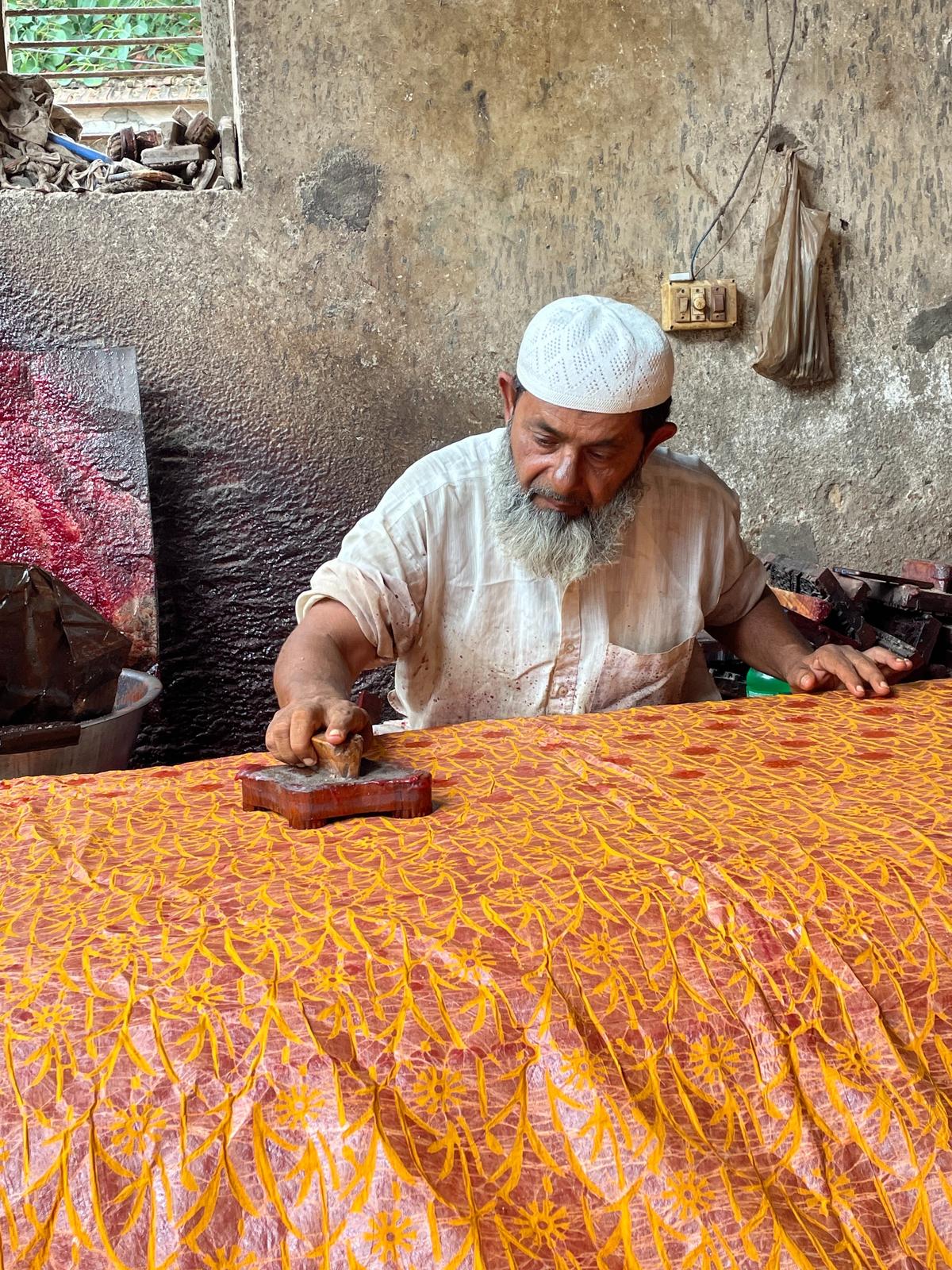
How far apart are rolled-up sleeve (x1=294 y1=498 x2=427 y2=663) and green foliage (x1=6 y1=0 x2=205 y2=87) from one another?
258cm

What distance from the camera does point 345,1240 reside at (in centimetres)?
99

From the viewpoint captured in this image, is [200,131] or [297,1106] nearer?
[297,1106]

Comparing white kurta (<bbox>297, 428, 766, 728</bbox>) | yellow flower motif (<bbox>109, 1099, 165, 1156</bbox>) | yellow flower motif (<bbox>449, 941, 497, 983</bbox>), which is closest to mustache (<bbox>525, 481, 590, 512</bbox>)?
white kurta (<bbox>297, 428, 766, 728</bbox>)

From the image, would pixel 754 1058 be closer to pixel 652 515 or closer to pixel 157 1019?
pixel 157 1019

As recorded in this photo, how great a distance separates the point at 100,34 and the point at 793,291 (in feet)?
8.68

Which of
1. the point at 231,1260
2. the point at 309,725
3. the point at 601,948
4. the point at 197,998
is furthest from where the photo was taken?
the point at 309,725

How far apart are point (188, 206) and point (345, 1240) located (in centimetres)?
345

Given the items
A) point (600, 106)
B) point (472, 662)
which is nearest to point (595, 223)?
point (600, 106)

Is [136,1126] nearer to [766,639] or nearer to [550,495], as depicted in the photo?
[550,495]

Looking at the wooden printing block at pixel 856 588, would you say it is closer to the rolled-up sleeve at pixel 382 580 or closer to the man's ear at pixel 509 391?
the man's ear at pixel 509 391

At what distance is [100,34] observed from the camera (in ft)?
13.7

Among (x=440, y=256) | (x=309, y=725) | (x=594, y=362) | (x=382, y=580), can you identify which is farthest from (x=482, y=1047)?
(x=440, y=256)

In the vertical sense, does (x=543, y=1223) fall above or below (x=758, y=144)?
below

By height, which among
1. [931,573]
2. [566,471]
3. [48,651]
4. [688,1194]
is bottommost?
[48,651]
